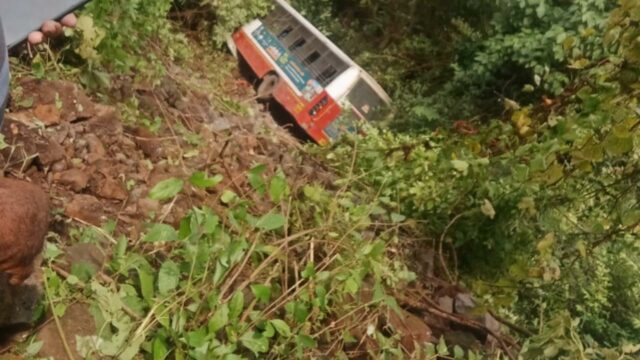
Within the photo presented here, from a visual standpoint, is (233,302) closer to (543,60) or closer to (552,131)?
(552,131)

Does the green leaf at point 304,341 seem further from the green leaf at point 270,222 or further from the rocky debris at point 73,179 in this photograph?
the rocky debris at point 73,179

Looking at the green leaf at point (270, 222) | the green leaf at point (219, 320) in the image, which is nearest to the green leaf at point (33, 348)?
the green leaf at point (219, 320)

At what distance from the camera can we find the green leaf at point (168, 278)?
2303mm

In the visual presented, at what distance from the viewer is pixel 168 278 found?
2.32 m

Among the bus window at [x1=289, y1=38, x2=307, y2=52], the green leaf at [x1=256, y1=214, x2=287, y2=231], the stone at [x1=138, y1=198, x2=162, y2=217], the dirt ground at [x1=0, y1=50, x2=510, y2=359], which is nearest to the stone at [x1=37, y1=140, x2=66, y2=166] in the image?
the dirt ground at [x1=0, y1=50, x2=510, y2=359]

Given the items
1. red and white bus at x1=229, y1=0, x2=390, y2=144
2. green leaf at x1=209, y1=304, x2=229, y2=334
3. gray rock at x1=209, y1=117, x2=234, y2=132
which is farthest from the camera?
red and white bus at x1=229, y1=0, x2=390, y2=144

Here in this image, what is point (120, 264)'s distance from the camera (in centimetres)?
245

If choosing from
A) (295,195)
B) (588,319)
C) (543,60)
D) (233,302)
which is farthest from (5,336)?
(543,60)

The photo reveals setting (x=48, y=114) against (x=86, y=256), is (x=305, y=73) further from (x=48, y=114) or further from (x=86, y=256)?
(x=86, y=256)

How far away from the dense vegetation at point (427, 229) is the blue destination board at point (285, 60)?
5.07ft

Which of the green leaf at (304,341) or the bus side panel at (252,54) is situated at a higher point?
the green leaf at (304,341)

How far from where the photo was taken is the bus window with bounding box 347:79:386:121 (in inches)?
297

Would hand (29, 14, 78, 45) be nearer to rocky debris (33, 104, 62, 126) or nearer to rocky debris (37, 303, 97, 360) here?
rocky debris (33, 104, 62, 126)

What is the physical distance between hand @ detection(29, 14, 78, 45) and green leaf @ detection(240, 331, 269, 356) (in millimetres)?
1733
